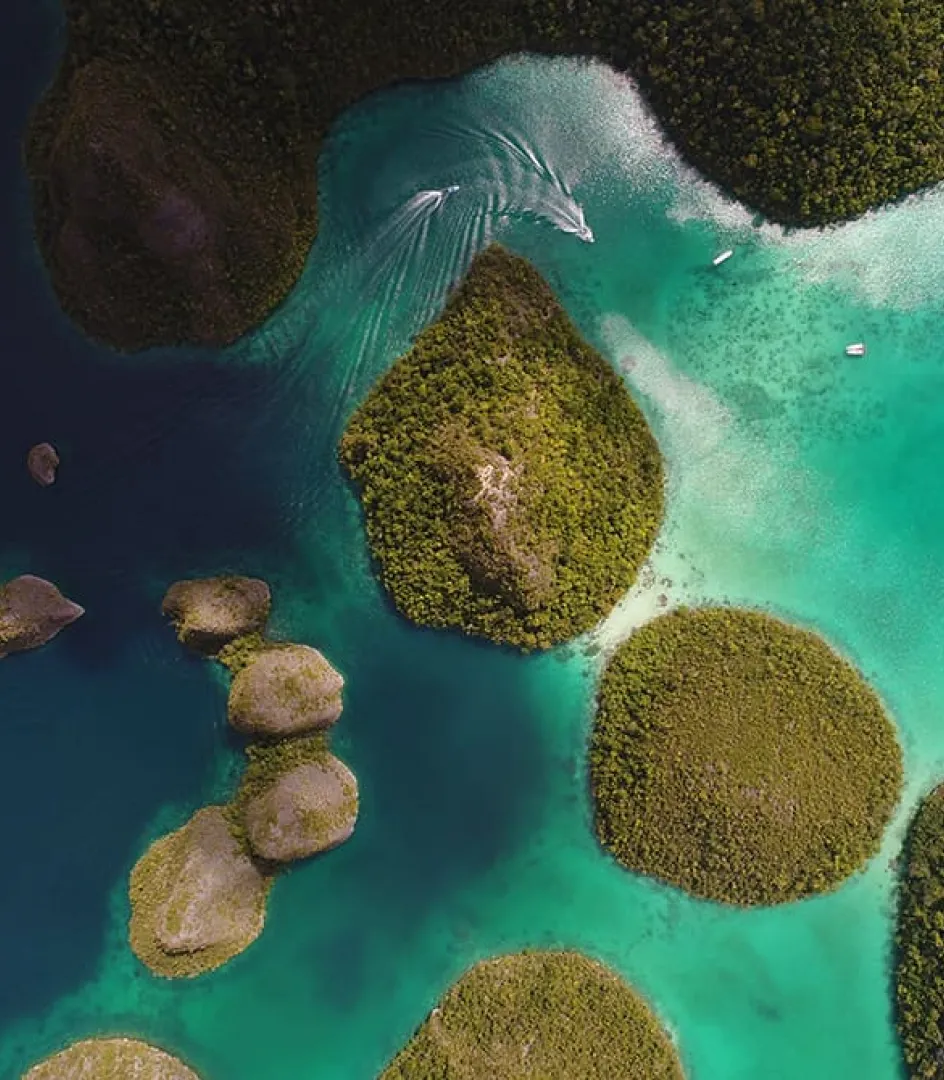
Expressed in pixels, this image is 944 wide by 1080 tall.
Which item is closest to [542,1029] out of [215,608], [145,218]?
[215,608]

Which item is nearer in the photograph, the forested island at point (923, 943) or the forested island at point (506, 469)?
the forested island at point (506, 469)

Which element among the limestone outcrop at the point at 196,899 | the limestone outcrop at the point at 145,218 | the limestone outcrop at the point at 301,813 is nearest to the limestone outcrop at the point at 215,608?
the limestone outcrop at the point at 301,813

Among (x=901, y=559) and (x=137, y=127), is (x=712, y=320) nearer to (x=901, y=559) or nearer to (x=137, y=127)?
(x=901, y=559)

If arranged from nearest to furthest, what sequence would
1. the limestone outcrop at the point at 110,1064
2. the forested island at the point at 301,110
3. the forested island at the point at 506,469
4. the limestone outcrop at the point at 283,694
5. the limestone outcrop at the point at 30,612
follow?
the forested island at the point at 301,110 → the forested island at the point at 506,469 → the limestone outcrop at the point at 283,694 → the limestone outcrop at the point at 30,612 → the limestone outcrop at the point at 110,1064

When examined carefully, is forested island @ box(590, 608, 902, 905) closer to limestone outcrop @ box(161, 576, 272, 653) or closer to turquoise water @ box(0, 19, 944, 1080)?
turquoise water @ box(0, 19, 944, 1080)

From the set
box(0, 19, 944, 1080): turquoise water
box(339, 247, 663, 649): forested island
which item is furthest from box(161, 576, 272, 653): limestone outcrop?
box(339, 247, 663, 649): forested island

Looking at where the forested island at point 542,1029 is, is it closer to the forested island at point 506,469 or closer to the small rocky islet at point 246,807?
the small rocky islet at point 246,807

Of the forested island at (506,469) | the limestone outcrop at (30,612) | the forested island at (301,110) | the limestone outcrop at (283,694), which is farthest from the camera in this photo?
the limestone outcrop at (30,612)
